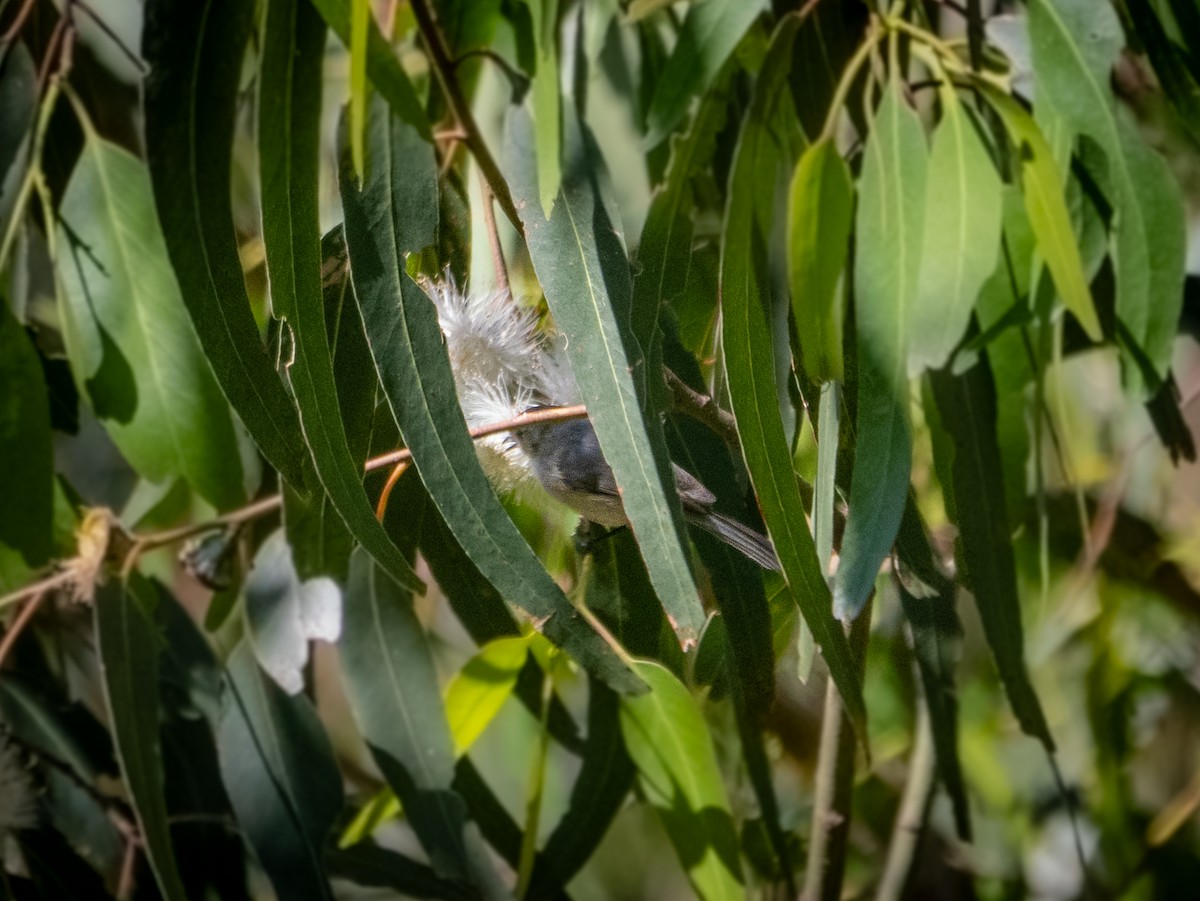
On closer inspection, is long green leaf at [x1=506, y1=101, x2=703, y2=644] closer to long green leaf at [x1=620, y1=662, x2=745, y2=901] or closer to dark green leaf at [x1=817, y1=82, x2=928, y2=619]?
dark green leaf at [x1=817, y1=82, x2=928, y2=619]

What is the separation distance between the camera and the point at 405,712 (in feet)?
3.27

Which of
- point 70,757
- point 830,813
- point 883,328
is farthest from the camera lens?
point 70,757

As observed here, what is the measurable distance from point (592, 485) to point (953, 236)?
0.91 ft

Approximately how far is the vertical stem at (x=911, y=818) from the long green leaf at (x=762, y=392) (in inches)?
23.8

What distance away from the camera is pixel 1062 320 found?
3.21ft

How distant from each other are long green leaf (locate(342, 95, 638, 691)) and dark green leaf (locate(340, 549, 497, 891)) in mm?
368

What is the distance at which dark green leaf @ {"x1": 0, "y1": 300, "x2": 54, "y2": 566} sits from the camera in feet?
3.01

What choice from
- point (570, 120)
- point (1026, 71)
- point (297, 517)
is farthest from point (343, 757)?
point (1026, 71)

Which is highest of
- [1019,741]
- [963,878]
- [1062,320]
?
[1062,320]

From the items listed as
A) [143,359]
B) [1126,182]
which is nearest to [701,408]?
[1126,182]

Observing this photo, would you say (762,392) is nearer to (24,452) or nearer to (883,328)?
(883,328)

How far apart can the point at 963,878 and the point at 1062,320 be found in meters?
0.78

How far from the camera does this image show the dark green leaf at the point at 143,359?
95cm

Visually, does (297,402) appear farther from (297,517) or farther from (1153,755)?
(1153,755)
